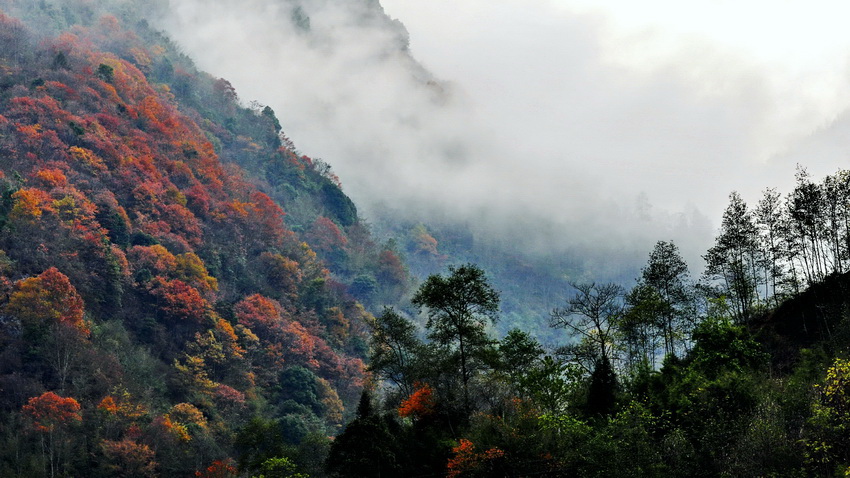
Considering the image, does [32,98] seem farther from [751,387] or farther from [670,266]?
[751,387]

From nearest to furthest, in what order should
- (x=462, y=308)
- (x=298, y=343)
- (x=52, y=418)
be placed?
1. (x=462, y=308)
2. (x=52, y=418)
3. (x=298, y=343)

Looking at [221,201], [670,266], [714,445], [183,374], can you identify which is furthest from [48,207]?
[714,445]

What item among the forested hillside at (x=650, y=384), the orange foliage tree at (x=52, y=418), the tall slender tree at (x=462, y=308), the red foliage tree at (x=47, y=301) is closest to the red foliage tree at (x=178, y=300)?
the red foliage tree at (x=47, y=301)

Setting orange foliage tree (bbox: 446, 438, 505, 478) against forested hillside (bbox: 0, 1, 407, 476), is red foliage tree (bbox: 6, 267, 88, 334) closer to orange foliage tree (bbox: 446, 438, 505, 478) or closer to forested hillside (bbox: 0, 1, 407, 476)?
forested hillside (bbox: 0, 1, 407, 476)

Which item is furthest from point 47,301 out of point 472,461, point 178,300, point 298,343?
point 472,461

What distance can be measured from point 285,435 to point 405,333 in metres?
28.8

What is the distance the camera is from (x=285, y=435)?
7475 cm

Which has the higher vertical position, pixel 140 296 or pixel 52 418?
pixel 140 296

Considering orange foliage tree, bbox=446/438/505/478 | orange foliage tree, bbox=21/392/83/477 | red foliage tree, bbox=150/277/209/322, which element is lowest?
orange foliage tree, bbox=446/438/505/478

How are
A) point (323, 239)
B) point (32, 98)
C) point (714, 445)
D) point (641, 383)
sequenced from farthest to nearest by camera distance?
point (323, 239), point (32, 98), point (641, 383), point (714, 445)

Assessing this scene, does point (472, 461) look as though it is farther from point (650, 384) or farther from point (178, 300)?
point (178, 300)

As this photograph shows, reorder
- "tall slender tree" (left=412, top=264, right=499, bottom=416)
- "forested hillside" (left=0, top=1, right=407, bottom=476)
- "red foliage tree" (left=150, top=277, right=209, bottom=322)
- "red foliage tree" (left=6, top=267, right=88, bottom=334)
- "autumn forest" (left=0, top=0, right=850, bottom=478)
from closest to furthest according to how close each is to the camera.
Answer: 1. "autumn forest" (left=0, top=0, right=850, bottom=478)
2. "tall slender tree" (left=412, top=264, right=499, bottom=416)
3. "forested hillside" (left=0, top=1, right=407, bottom=476)
4. "red foliage tree" (left=6, top=267, right=88, bottom=334)
5. "red foliage tree" (left=150, top=277, right=209, bottom=322)

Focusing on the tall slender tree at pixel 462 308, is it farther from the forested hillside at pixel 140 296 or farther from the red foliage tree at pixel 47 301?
the red foliage tree at pixel 47 301

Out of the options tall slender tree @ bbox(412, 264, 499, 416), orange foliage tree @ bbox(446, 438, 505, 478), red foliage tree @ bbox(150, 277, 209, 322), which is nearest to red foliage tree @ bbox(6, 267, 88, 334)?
red foliage tree @ bbox(150, 277, 209, 322)
